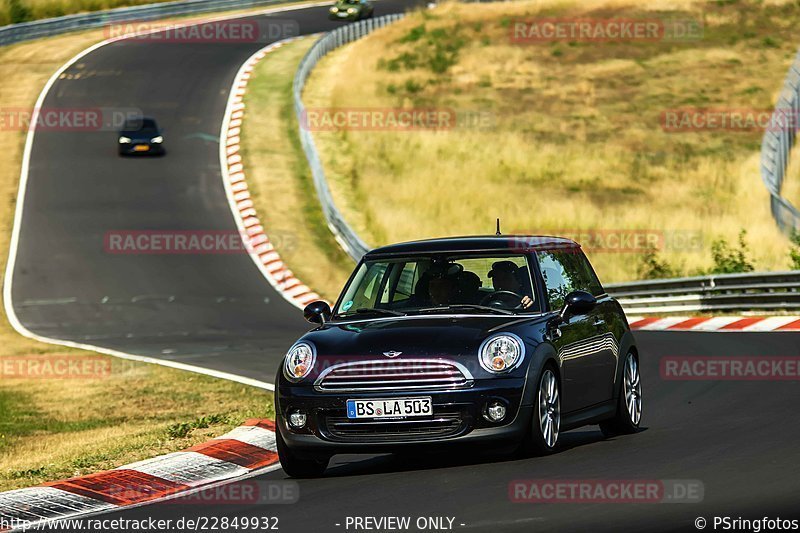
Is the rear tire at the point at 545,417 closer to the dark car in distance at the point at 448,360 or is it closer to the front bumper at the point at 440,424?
the dark car in distance at the point at 448,360

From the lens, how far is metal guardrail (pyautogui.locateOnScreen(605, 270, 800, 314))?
83.5 feet

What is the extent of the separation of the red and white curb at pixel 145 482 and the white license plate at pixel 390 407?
4.30ft

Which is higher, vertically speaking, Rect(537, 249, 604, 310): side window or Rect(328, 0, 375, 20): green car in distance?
Rect(537, 249, 604, 310): side window

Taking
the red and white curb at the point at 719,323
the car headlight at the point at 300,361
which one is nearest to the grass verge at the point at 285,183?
the red and white curb at the point at 719,323

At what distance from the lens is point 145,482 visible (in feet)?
33.9

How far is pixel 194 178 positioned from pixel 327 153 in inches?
211

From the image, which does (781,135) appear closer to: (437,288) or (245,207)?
(245,207)

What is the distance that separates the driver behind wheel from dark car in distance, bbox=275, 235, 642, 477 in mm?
10

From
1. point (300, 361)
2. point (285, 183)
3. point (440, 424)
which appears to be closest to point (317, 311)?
point (300, 361)

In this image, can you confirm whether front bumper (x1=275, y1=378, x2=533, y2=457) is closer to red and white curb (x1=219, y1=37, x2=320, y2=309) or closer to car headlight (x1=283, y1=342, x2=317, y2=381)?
car headlight (x1=283, y1=342, x2=317, y2=381)

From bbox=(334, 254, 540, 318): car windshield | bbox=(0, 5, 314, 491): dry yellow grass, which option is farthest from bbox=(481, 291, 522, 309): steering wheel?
bbox=(0, 5, 314, 491): dry yellow grass

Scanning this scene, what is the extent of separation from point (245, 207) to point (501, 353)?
30784 millimetres

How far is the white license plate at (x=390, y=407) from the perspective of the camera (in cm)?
983

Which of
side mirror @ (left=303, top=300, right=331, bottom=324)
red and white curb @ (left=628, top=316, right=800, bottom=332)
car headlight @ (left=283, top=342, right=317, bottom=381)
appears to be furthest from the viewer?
red and white curb @ (left=628, top=316, right=800, bottom=332)
